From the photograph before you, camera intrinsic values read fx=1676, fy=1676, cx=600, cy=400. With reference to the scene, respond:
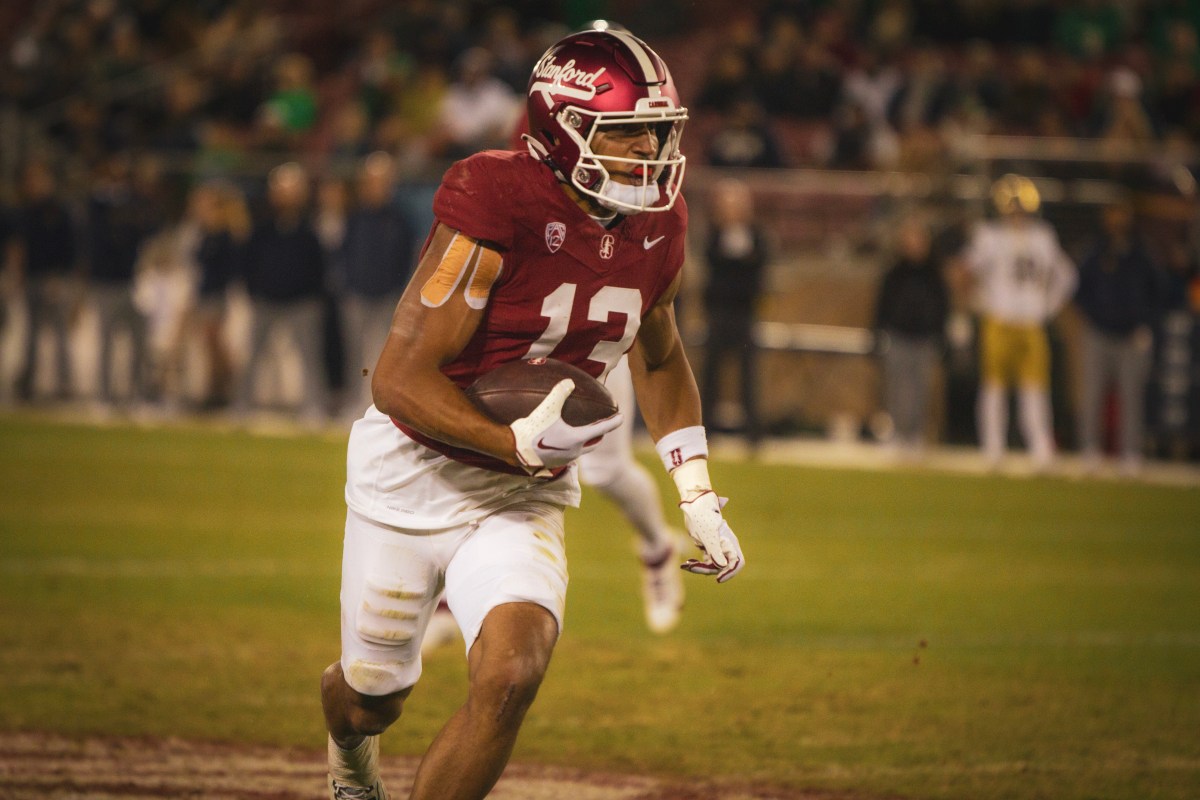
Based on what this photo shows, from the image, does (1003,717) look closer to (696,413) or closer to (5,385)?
(696,413)

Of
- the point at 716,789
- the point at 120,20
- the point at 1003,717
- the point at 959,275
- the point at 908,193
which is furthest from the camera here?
the point at 120,20

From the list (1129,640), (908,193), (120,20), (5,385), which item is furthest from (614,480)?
(120,20)

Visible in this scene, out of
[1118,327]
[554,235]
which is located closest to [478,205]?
[554,235]

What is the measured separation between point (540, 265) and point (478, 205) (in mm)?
229

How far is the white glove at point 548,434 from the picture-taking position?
3.79 metres

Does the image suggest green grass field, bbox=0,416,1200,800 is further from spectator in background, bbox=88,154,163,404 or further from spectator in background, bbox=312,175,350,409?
spectator in background, bbox=88,154,163,404

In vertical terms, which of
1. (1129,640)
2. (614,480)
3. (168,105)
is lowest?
(1129,640)

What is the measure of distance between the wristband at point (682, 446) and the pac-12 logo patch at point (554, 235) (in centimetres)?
67

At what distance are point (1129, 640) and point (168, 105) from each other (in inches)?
599

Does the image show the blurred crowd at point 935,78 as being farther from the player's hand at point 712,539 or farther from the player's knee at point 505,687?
the player's knee at point 505,687

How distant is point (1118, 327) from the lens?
13734mm

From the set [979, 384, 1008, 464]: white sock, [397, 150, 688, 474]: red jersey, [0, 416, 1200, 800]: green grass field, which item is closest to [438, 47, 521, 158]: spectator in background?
[0, 416, 1200, 800]: green grass field

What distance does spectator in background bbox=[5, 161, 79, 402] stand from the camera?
16984 millimetres

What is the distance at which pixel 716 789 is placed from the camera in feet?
16.9
